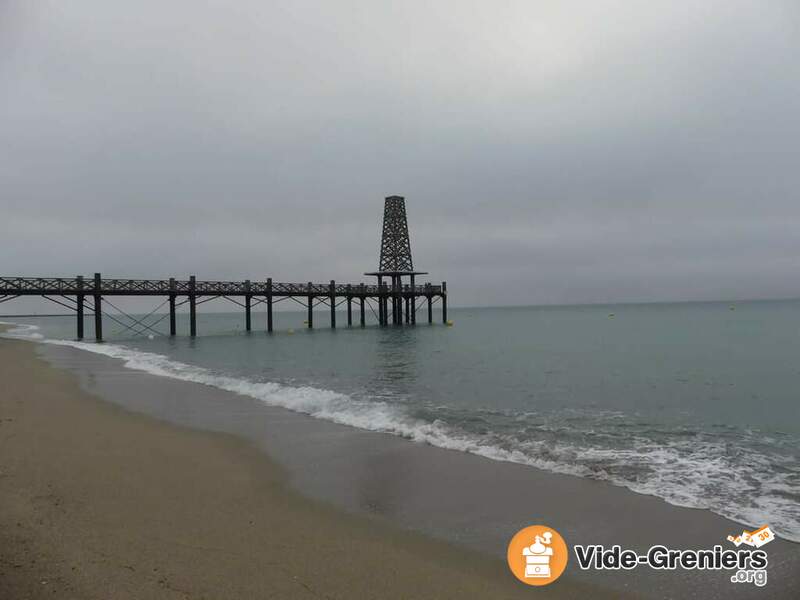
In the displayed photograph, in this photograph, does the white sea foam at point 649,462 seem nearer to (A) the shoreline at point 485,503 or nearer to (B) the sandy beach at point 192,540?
(A) the shoreline at point 485,503

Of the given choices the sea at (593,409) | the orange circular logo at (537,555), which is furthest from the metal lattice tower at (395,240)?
the orange circular logo at (537,555)

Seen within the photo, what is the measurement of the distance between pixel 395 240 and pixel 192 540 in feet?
189

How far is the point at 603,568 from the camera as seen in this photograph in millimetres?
4324

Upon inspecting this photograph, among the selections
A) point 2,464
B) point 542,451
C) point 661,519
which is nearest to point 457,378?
point 542,451

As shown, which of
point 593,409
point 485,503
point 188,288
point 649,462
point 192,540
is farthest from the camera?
point 188,288

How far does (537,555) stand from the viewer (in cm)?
459

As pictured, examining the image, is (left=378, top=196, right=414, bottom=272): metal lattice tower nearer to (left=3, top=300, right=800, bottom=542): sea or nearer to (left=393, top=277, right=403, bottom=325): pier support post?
(left=393, top=277, right=403, bottom=325): pier support post

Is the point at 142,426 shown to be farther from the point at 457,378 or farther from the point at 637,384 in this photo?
the point at 637,384

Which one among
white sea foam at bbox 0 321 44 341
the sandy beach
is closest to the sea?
the sandy beach

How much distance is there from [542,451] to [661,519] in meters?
2.95

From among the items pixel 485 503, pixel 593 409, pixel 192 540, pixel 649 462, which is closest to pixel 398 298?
pixel 593 409

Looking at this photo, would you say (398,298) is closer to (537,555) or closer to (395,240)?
(395,240)

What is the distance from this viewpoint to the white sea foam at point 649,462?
19.8 feet

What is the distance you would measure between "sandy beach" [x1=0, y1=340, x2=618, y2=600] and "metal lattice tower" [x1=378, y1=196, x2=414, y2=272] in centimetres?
5351
